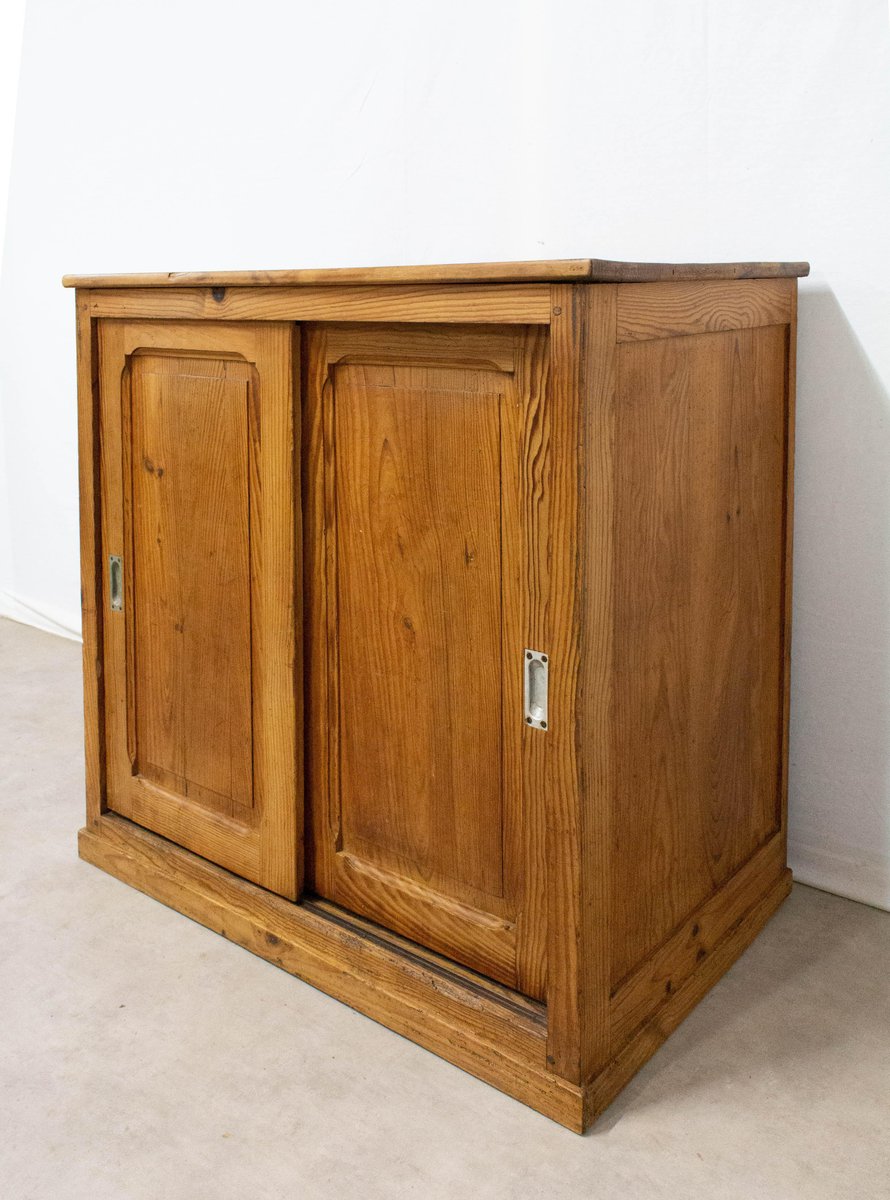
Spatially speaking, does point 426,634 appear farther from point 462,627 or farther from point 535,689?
point 535,689

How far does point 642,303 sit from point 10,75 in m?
2.99

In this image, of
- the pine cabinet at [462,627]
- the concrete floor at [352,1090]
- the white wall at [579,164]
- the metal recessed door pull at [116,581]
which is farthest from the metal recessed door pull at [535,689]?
the metal recessed door pull at [116,581]

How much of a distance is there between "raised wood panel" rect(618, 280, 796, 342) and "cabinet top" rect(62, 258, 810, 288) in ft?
0.05

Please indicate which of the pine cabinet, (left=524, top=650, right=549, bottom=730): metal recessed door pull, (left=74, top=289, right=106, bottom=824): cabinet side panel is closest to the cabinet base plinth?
the pine cabinet

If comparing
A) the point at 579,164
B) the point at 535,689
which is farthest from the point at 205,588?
the point at 579,164

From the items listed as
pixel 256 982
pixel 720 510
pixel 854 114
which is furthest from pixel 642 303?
pixel 256 982

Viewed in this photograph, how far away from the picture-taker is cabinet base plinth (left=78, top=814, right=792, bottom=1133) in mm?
1567

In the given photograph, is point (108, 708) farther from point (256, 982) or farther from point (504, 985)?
point (504, 985)

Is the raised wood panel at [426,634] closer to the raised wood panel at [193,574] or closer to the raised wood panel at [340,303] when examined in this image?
the raised wood panel at [340,303]

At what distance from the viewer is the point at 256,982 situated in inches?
73.3

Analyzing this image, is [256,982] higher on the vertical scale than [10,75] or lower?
lower

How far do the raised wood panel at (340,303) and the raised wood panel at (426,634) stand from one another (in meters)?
0.04

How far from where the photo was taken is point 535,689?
1511 millimetres

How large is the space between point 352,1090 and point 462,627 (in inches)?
25.4
